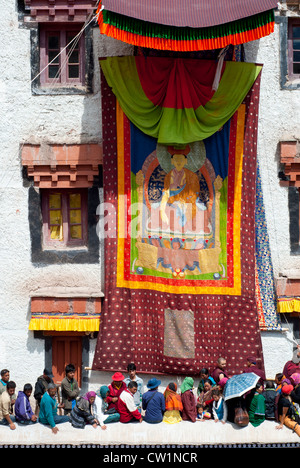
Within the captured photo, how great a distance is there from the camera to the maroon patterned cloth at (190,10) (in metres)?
17.3

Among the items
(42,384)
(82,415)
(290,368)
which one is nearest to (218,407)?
(290,368)

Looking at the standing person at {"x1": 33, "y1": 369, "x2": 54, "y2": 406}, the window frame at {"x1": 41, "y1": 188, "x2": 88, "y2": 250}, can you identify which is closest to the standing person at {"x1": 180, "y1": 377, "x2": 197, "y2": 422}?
the standing person at {"x1": 33, "y1": 369, "x2": 54, "y2": 406}

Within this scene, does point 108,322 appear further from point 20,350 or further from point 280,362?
point 280,362

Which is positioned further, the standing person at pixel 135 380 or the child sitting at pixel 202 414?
the standing person at pixel 135 380

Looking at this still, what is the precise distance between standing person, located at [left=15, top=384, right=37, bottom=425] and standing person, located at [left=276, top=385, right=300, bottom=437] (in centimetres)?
359

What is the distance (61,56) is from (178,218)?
334cm

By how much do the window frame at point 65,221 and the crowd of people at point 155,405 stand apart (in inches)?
105

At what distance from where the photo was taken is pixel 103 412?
53.9ft

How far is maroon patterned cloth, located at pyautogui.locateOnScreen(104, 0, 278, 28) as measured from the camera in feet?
56.6

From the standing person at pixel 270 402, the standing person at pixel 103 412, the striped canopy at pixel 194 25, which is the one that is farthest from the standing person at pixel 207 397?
the striped canopy at pixel 194 25

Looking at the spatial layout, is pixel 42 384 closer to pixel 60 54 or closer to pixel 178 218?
pixel 178 218

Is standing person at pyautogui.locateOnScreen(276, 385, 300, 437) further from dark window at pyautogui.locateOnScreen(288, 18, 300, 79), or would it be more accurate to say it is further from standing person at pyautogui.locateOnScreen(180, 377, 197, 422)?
dark window at pyautogui.locateOnScreen(288, 18, 300, 79)

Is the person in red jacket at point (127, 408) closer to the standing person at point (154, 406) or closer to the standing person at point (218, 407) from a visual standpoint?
the standing person at point (154, 406)
